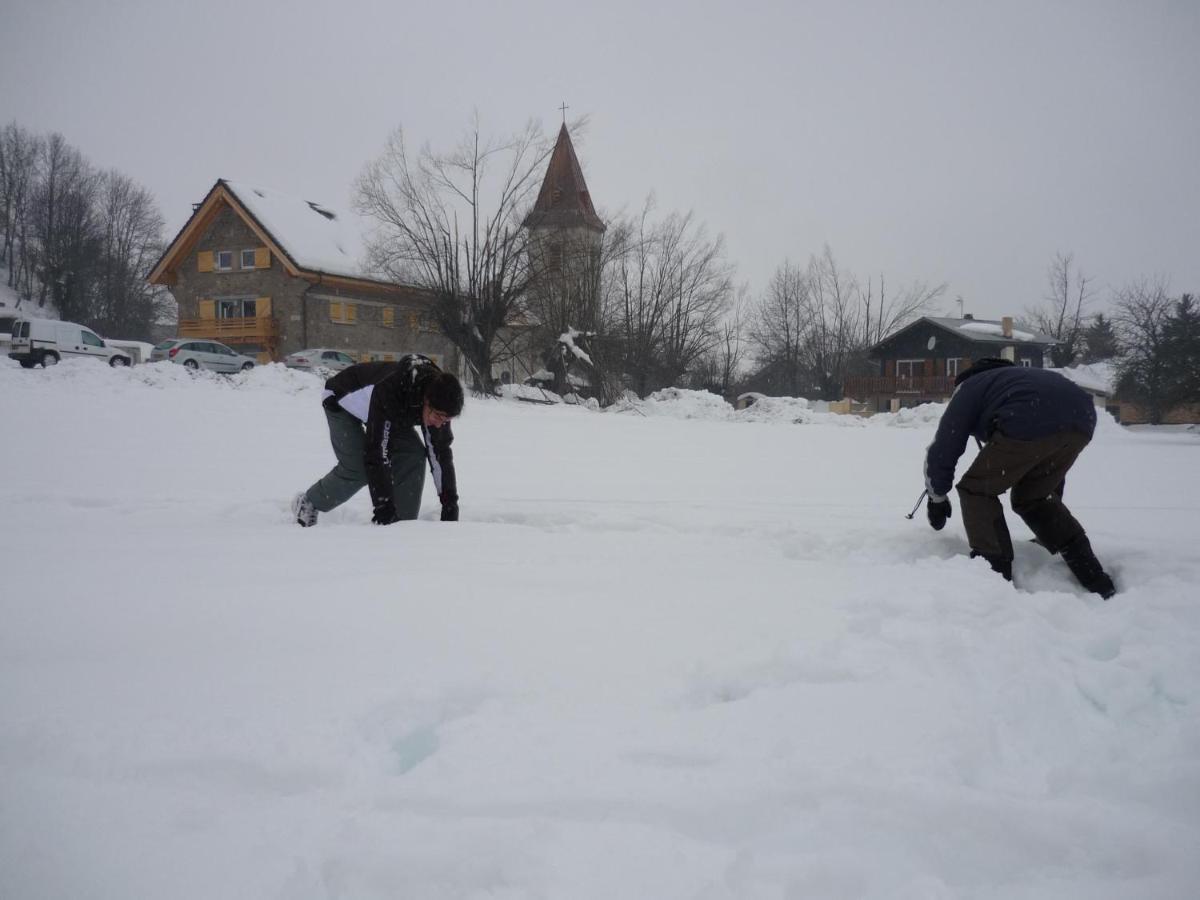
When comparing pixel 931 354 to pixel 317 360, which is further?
pixel 931 354

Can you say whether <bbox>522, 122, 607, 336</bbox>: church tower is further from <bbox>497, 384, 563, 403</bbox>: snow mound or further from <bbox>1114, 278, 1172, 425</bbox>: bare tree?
<bbox>1114, 278, 1172, 425</bbox>: bare tree

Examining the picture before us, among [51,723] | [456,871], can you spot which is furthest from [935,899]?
[51,723]

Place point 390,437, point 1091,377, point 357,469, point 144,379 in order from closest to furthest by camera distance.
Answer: point 390,437 < point 357,469 < point 144,379 < point 1091,377

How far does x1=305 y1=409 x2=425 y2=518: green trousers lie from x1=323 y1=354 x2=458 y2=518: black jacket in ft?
0.42

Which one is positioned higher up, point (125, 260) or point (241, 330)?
point (125, 260)

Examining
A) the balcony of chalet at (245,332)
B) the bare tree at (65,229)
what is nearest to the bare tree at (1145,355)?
the balcony of chalet at (245,332)

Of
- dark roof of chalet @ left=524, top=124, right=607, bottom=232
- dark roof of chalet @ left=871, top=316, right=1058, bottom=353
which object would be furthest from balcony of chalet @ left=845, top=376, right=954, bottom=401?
dark roof of chalet @ left=524, top=124, right=607, bottom=232

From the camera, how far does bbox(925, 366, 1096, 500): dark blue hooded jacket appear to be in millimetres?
3648

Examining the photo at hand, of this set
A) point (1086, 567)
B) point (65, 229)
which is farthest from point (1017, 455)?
point (65, 229)

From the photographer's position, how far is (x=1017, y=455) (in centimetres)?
370

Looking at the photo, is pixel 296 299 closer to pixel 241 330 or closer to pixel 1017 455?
pixel 241 330

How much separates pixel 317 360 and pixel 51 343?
276 inches

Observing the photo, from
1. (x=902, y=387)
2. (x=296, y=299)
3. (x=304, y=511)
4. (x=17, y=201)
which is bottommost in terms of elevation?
(x=304, y=511)

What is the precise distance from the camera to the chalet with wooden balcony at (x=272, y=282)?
28.5 m
